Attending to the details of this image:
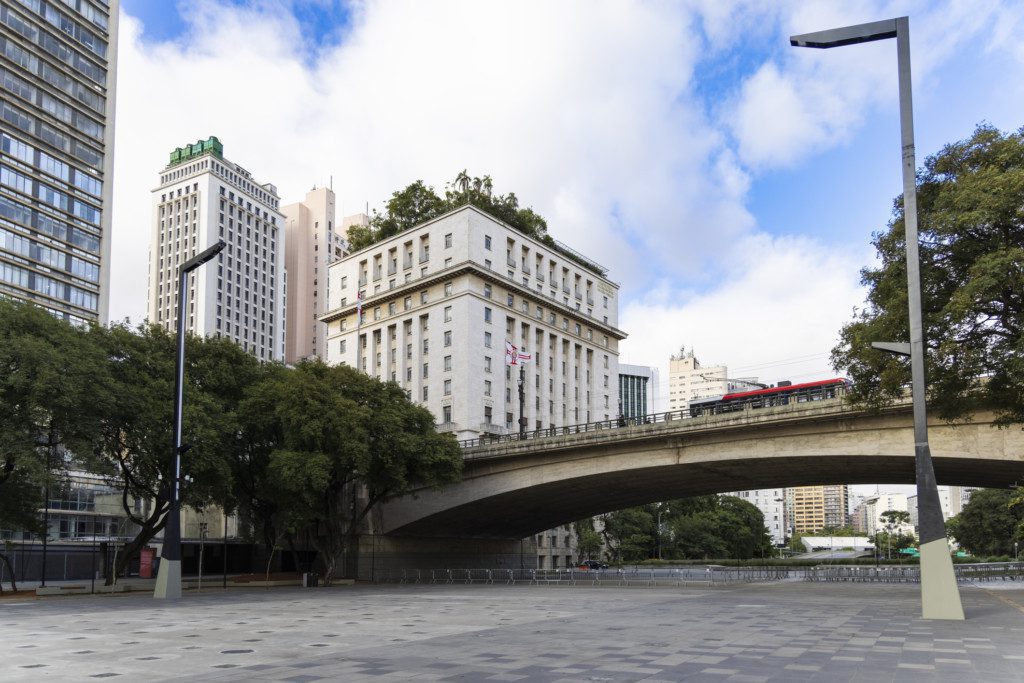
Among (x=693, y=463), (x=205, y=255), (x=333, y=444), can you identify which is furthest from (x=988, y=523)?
(x=205, y=255)

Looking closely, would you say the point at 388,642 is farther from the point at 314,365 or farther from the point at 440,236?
the point at 440,236

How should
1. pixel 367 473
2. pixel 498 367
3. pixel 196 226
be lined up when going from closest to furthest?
pixel 367 473
pixel 498 367
pixel 196 226

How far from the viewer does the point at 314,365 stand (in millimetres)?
51188

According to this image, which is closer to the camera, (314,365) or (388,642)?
(388,642)

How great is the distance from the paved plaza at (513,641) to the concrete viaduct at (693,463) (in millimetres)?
10225

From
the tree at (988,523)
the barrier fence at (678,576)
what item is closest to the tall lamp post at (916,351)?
the barrier fence at (678,576)

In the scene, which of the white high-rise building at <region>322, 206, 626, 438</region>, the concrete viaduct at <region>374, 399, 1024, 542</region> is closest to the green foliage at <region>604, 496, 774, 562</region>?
the white high-rise building at <region>322, 206, 626, 438</region>

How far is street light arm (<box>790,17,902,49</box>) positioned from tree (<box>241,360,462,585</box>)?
31.7 metres

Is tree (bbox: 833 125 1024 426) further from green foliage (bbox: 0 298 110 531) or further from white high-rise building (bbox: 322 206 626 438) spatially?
white high-rise building (bbox: 322 206 626 438)

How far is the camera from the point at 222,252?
146750 mm

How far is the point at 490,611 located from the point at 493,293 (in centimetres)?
5402

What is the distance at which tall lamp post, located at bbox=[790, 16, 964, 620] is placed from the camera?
22750 millimetres

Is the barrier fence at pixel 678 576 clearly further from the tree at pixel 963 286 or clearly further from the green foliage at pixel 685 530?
the green foliage at pixel 685 530

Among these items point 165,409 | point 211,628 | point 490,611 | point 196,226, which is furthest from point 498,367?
point 196,226
